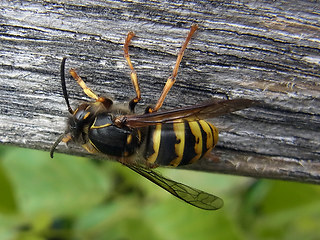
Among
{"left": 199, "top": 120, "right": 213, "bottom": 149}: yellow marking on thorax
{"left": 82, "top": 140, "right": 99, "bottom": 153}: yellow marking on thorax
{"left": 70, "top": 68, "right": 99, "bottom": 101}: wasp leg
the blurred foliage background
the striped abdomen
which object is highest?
{"left": 70, "top": 68, "right": 99, "bottom": 101}: wasp leg

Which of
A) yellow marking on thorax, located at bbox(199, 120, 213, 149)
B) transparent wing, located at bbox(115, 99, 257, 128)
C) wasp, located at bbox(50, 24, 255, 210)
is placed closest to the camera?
transparent wing, located at bbox(115, 99, 257, 128)

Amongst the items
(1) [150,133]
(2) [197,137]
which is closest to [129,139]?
(1) [150,133]

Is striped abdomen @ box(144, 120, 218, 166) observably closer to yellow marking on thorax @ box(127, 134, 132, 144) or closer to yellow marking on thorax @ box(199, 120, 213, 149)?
yellow marking on thorax @ box(199, 120, 213, 149)

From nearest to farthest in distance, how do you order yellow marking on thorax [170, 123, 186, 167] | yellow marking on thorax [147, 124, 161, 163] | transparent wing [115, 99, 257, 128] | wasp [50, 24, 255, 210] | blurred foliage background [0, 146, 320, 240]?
transparent wing [115, 99, 257, 128] → wasp [50, 24, 255, 210] → yellow marking on thorax [170, 123, 186, 167] → yellow marking on thorax [147, 124, 161, 163] → blurred foliage background [0, 146, 320, 240]

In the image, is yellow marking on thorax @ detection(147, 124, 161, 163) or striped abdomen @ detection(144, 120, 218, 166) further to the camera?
yellow marking on thorax @ detection(147, 124, 161, 163)

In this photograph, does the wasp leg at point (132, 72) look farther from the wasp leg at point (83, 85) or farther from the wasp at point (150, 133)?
the wasp leg at point (83, 85)

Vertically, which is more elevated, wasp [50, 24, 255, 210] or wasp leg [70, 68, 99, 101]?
wasp leg [70, 68, 99, 101]

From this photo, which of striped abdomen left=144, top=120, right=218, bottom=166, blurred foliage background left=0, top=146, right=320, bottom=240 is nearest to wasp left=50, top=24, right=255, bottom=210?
striped abdomen left=144, top=120, right=218, bottom=166

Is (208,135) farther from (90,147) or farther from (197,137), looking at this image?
(90,147)
